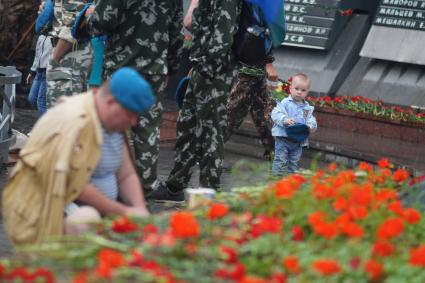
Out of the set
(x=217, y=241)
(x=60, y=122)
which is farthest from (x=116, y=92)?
(x=217, y=241)

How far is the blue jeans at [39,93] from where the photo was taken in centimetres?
1110

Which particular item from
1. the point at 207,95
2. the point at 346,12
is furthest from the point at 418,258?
the point at 346,12

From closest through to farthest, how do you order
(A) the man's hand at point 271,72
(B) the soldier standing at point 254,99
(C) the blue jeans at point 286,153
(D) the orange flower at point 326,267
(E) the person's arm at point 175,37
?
(D) the orange flower at point 326,267
(E) the person's arm at point 175,37
(C) the blue jeans at point 286,153
(A) the man's hand at point 271,72
(B) the soldier standing at point 254,99

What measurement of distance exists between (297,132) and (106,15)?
247 cm

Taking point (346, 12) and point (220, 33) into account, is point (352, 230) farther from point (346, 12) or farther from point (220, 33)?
point (346, 12)

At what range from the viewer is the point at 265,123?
1130 cm

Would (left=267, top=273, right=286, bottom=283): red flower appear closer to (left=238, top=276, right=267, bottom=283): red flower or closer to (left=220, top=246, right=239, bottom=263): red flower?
(left=238, top=276, right=267, bottom=283): red flower

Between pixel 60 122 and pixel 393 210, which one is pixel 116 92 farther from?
pixel 393 210

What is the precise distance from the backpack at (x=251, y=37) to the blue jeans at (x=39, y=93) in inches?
111

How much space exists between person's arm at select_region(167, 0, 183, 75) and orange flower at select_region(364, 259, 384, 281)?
15.0 ft

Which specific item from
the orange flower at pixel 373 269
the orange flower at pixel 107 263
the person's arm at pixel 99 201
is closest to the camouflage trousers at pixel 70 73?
the person's arm at pixel 99 201

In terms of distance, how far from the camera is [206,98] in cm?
884

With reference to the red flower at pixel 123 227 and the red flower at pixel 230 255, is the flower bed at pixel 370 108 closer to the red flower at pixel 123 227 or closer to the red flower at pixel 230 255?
the red flower at pixel 123 227

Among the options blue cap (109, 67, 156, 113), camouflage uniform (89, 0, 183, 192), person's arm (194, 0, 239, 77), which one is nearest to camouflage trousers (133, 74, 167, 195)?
camouflage uniform (89, 0, 183, 192)
